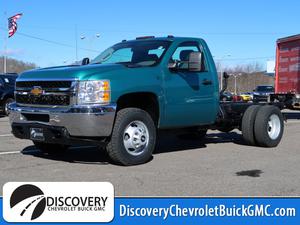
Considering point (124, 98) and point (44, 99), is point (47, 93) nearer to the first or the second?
point (44, 99)

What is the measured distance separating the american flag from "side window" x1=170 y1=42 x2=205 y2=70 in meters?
38.0

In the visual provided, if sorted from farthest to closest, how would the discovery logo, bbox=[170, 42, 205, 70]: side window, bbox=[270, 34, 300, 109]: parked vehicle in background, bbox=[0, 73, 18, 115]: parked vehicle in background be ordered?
bbox=[0, 73, 18, 115]: parked vehicle in background → bbox=[270, 34, 300, 109]: parked vehicle in background → bbox=[170, 42, 205, 70]: side window → the discovery logo

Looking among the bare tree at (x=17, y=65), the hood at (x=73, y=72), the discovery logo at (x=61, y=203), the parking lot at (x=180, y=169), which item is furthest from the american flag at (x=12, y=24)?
the bare tree at (x=17, y=65)

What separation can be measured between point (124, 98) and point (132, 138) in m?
0.60

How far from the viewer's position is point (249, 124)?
32.0 ft

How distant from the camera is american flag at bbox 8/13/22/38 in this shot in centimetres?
4403

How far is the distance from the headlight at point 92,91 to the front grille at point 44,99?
225 millimetres

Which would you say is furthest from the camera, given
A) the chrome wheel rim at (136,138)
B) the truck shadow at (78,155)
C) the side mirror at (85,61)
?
the side mirror at (85,61)

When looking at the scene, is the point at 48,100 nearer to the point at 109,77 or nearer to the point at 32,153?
the point at 109,77

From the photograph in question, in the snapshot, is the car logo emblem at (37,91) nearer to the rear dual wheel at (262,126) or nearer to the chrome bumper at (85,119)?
the chrome bumper at (85,119)

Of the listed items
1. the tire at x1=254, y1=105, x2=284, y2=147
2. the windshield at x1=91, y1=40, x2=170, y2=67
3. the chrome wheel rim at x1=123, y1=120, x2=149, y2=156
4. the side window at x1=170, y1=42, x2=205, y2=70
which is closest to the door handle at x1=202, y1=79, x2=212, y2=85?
the side window at x1=170, y1=42, x2=205, y2=70

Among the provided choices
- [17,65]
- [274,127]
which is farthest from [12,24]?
[17,65]

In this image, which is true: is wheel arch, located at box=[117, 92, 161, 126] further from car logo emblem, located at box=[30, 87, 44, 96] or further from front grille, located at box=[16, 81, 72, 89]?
car logo emblem, located at box=[30, 87, 44, 96]

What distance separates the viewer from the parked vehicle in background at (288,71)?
54.1ft
